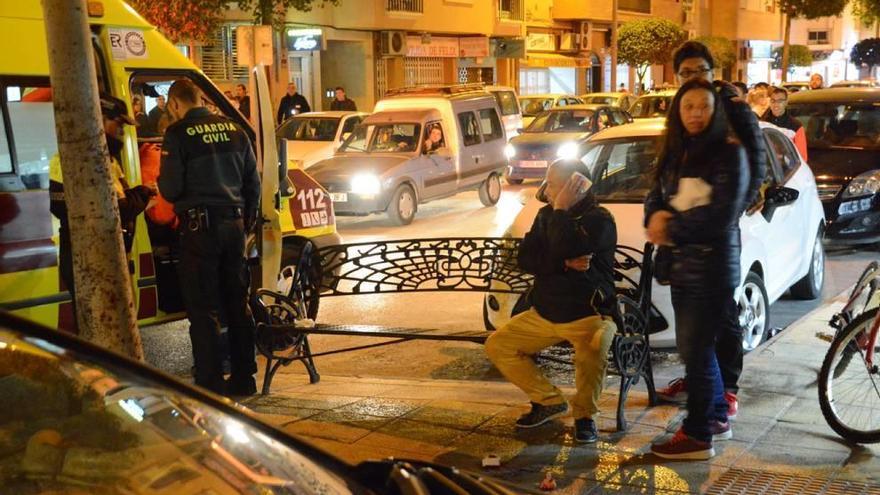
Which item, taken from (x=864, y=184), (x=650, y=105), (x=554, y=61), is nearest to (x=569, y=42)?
(x=554, y=61)

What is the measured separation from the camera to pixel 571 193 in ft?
18.4

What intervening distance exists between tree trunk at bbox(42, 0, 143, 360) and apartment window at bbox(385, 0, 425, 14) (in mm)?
26514

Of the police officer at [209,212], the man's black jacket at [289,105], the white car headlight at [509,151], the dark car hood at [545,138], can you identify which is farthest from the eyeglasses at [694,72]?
the man's black jacket at [289,105]

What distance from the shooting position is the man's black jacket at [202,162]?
6199mm

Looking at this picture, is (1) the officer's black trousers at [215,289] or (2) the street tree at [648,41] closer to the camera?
(1) the officer's black trousers at [215,289]

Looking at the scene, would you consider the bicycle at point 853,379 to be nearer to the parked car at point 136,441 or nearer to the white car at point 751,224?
the white car at point 751,224

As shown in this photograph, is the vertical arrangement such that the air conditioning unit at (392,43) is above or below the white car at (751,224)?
above

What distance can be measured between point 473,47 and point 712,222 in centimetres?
3182

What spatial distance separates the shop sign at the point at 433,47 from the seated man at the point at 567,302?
2765 centimetres

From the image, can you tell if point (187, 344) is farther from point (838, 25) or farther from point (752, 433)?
point (838, 25)

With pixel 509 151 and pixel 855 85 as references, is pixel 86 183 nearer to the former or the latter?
pixel 509 151

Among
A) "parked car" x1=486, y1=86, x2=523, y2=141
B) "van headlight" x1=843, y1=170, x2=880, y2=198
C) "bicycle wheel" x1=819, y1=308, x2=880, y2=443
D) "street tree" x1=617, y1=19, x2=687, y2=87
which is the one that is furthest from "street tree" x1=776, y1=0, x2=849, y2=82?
"bicycle wheel" x1=819, y1=308, x2=880, y2=443

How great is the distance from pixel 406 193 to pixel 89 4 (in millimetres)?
9232

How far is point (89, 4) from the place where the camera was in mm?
7379
